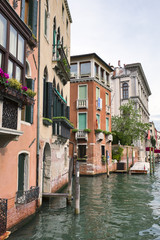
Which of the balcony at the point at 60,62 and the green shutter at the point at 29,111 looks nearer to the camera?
the green shutter at the point at 29,111

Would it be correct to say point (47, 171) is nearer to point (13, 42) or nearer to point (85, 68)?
point (13, 42)

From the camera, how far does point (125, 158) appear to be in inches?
1158

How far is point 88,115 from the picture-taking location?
23.7 m

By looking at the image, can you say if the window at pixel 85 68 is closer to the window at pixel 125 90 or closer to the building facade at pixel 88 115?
the building facade at pixel 88 115

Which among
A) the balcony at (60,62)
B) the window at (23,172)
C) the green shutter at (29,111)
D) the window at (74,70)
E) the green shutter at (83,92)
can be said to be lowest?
the window at (23,172)

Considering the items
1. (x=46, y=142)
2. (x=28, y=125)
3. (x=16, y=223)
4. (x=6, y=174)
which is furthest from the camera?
(x=46, y=142)

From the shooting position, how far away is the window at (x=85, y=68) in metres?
24.5

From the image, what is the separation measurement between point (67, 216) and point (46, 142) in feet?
10.5

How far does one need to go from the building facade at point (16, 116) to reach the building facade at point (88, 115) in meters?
14.5

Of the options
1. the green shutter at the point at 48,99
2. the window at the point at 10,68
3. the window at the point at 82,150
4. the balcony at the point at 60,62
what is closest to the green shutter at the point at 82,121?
the window at the point at 82,150

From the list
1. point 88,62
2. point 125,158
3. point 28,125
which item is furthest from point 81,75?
point 28,125

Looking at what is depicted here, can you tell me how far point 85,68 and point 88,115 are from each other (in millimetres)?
4856

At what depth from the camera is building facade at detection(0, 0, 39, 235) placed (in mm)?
5703

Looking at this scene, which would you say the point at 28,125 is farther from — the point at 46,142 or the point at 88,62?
the point at 88,62
